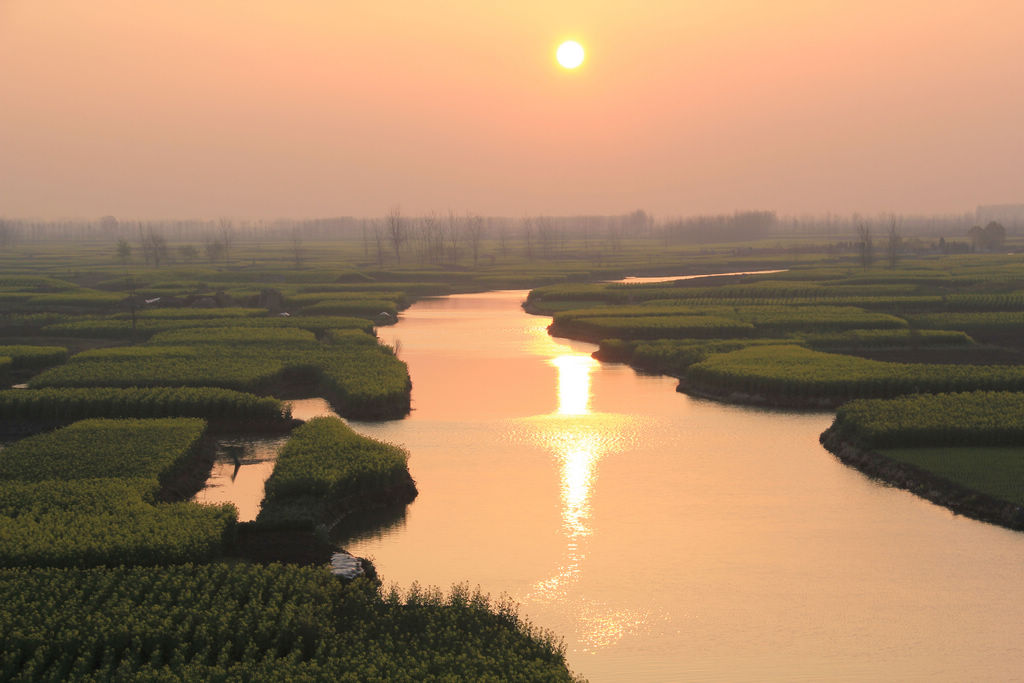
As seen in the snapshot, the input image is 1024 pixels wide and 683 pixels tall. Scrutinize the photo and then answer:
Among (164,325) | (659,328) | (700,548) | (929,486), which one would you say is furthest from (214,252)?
(700,548)

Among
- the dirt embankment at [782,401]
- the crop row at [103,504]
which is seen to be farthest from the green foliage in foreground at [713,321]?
the crop row at [103,504]

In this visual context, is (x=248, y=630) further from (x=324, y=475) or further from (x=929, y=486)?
(x=929, y=486)

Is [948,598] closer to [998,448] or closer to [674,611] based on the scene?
[674,611]

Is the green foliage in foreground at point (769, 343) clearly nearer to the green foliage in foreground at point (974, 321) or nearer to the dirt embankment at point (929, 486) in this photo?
the green foliage in foreground at point (974, 321)

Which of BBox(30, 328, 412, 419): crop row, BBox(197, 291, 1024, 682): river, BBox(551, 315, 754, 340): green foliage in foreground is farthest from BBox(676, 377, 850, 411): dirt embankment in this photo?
BBox(551, 315, 754, 340): green foliage in foreground

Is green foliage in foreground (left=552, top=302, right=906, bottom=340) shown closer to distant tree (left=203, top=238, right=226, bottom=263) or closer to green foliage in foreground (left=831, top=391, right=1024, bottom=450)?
green foliage in foreground (left=831, top=391, right=1024, bottom=450)

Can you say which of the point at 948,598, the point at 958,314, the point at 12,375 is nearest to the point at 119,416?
the point at 12,375
